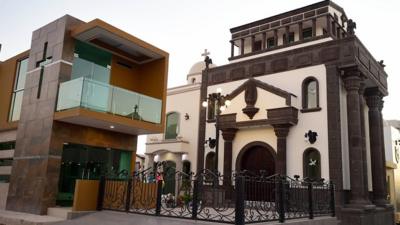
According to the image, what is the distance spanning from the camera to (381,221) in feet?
59.2

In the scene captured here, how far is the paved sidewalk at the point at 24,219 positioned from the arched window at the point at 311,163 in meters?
11.4

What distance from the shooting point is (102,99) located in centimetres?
1221

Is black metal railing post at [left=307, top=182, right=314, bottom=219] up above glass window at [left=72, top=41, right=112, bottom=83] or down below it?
below

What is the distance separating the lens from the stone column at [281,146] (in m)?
18.0

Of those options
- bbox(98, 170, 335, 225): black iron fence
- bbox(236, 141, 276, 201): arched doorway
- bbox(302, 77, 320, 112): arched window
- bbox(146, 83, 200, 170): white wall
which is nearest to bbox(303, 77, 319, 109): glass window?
bbox(302, 77, 320, 112): arched window

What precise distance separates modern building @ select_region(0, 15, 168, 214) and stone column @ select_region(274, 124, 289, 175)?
6541 mm

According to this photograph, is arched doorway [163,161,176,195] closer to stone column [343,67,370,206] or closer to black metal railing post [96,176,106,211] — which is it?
black metal railing post [96,176,106,211]

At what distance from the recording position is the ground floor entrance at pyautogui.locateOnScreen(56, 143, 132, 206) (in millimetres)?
12750

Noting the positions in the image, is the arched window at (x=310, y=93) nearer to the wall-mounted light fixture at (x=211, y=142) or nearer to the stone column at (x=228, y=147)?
the stone column at (x=228, y=147)

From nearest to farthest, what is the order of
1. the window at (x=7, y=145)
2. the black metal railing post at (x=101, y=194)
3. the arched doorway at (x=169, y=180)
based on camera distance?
1. the arched doorway at (x=169, y=180)
2. the black metal railing post at (x=101, y=194)
3. the window at (x=7, y=145)

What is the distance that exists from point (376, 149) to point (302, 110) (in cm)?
555

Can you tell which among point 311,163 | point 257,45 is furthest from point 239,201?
point 257,45

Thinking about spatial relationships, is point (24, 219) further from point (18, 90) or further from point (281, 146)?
point (281, 146)

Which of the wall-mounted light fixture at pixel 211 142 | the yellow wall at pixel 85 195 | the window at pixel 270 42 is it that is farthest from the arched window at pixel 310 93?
the yellow wall at pixel 85 195
